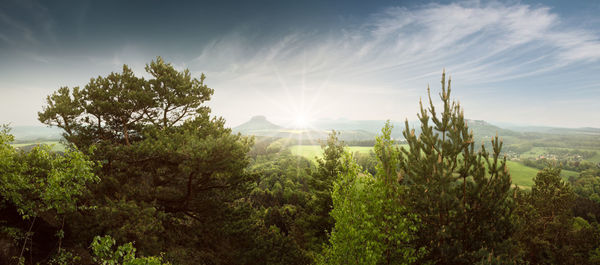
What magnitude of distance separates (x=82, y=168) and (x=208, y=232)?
33.7 feet

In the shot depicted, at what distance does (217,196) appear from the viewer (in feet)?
53.9

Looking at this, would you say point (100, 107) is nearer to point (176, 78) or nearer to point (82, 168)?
point (176, 78)

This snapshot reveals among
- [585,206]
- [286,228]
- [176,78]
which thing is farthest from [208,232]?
[585,206]

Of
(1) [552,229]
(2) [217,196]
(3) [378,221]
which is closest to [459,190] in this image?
(3) [378,221]

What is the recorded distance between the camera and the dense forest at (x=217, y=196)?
770 cm

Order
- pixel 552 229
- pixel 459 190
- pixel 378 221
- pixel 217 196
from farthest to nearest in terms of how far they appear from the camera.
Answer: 1. pixel 552 229
2. pixel 217 196
3. pixel 378 221
4. pixel 459 190

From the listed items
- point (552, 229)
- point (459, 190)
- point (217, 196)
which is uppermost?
point (459, 190)

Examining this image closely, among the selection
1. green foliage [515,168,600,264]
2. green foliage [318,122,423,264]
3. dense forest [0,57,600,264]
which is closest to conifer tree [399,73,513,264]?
dense forest [0,57,600,264]

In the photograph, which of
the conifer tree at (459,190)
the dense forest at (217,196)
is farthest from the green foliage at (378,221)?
the conifer tree at (459,190)

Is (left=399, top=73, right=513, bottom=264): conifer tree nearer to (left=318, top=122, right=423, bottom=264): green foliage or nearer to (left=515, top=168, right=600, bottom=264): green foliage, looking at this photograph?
(left=318, top=122, right=423, bottom=264): green foliage

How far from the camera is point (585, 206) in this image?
63.7 meters

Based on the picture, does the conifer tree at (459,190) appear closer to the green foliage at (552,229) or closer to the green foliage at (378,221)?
the green foliage at (378,221)

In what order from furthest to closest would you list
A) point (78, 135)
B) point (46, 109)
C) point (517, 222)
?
point (78, 135), point (46, 109), point (517, 222)

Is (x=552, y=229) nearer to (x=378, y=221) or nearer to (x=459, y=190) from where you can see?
(x=459, y=190)
